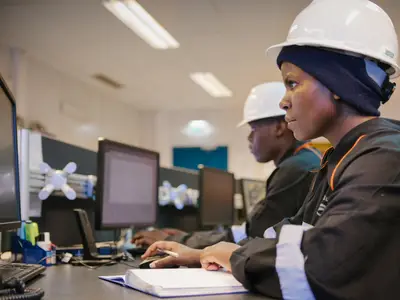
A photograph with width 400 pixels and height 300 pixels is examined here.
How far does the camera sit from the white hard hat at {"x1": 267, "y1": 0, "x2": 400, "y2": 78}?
1.12 metres

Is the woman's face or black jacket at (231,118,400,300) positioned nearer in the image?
black jacket at (231,118,400,300)

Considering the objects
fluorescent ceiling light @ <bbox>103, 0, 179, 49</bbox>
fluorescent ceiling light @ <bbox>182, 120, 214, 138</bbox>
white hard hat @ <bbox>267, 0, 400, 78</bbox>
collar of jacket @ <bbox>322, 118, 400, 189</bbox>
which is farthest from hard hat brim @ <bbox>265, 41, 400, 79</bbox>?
fluorescent ceiling light @ <bbox>182, 120, 214, 138</bbox>

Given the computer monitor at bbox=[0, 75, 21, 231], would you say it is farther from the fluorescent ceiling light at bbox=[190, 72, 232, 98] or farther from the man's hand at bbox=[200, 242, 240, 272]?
the fluorescent ceiling light at bbox=[190, 72, 232, 98]

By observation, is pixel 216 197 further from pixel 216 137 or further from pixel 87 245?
pixel 216 137

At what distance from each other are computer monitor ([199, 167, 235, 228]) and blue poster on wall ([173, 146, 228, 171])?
480 centimetres

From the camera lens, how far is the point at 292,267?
903 millimetres

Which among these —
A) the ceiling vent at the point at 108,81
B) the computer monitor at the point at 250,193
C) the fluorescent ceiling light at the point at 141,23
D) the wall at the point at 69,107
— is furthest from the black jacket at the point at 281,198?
the ceiling vent at the point at 108,81

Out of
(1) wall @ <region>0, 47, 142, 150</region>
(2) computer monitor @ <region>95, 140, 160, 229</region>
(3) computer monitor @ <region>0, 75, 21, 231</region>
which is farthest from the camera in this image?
(1) wall @ <region>0, 47, 142, 150</region>

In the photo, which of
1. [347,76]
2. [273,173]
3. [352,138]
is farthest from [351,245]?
[273,173]

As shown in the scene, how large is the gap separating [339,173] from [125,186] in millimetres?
1304

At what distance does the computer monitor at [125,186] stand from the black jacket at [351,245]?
3.61 ft

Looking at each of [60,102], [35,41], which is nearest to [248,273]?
[35,41]

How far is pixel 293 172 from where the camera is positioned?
6.99ft

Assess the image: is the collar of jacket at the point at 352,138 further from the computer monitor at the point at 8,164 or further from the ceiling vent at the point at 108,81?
the ceiling vent at the point at 108,81
